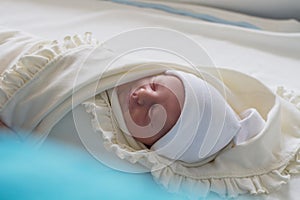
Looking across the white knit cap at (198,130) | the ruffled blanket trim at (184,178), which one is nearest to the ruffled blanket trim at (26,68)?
the ruffled blanket trim at (184,178)

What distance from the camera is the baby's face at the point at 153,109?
85 cm

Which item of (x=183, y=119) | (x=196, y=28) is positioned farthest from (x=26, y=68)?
(x=196, y=28)

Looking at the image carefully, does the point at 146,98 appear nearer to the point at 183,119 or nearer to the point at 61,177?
the point at 183,119

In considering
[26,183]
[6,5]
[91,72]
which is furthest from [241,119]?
[6,5]

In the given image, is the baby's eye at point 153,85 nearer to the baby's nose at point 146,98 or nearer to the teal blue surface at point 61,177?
the baby's nose at point 146,98

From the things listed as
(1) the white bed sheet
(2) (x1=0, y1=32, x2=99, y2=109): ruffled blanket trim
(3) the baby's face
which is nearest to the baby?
(3) the baby's face

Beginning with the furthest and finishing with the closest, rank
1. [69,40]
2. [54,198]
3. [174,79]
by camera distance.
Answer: [69,40]
[174,79]
[54,198]

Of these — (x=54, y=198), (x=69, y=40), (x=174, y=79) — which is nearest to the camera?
(x=54, y=198)

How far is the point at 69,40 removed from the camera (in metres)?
0.99

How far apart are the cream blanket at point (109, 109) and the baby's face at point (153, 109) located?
1.0 inches

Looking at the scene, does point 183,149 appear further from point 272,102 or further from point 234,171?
point 272,102

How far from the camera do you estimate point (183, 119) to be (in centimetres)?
84

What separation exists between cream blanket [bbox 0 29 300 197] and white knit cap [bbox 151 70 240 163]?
0.02 metres

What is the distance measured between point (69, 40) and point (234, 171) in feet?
1.39
